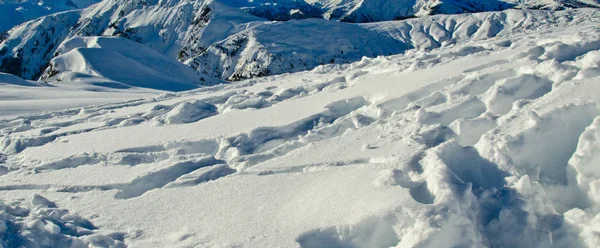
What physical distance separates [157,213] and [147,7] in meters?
112

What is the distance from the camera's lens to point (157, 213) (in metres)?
4.36

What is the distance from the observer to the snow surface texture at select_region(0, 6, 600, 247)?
3.69 m

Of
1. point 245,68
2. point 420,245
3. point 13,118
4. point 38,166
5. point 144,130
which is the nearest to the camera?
point 420,245

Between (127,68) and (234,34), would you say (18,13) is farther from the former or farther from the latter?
(127,68)

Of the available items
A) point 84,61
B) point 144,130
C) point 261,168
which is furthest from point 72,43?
point 261,168

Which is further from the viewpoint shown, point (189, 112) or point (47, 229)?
point (189, 112)

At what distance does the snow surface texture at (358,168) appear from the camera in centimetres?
369

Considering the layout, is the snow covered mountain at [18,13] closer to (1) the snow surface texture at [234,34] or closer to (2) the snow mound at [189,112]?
(1) the snow surface texture at [234,34]

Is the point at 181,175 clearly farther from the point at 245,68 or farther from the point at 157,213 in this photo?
the point at 245,68

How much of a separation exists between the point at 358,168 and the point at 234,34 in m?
83.5

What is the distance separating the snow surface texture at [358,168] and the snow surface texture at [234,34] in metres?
61.1

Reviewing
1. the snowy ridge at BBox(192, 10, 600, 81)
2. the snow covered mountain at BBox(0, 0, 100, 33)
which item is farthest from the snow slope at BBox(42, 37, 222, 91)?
the snow covered mountain at BBox(0, 0, 100, 33)

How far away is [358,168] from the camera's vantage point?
4707 millimetres

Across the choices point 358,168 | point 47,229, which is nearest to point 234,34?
point 358,168
